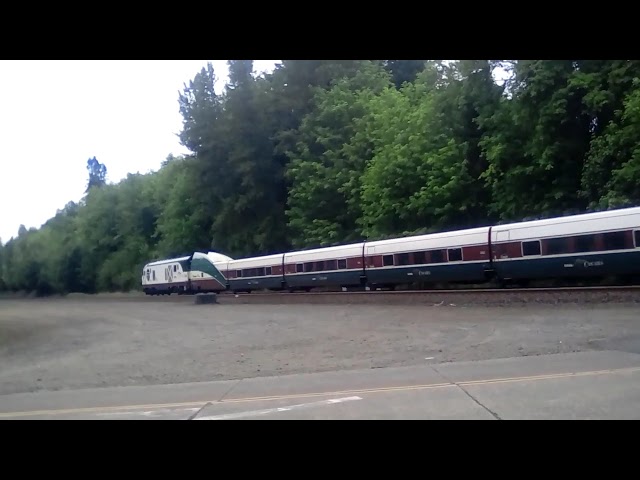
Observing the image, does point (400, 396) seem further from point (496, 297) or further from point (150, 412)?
point (496, 297)

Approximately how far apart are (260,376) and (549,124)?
2303 centimetres

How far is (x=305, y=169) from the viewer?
5088cm

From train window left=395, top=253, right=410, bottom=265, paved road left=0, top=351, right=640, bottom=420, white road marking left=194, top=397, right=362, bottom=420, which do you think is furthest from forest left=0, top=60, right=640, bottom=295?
white road marking left=194, top=397, right=362, bottom=420

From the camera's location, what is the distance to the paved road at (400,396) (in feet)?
26.4

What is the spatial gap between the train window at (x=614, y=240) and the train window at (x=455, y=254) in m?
6.48

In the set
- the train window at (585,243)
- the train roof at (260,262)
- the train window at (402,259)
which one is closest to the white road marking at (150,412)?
the train window at (585,243)

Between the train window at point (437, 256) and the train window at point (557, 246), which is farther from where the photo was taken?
the train window at point (437, 256)

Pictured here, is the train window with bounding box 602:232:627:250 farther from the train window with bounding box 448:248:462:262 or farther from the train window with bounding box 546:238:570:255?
the train window with bounding box 448:248:462:262

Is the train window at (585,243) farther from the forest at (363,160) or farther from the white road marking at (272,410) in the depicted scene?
the white road marking at (272,410)

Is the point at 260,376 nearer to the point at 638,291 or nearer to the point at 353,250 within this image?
the point at 638,291

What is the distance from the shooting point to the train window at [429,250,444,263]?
27.5 meters

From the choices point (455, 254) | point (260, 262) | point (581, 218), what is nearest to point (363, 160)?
point (260, 262)

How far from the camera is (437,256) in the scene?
2767 cm

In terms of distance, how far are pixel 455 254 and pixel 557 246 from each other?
16.2 ft
